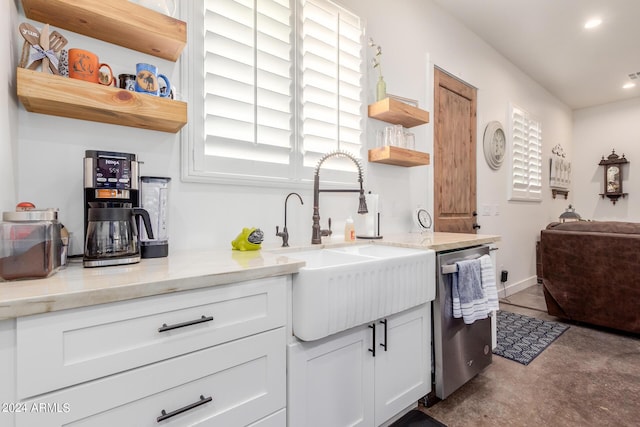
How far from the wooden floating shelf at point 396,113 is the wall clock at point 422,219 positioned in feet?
2.36

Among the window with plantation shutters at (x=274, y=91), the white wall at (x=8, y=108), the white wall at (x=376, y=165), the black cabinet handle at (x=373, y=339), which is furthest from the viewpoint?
the window with plantation shutters at (x=274, y=91)

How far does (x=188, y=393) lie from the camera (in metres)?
0.85

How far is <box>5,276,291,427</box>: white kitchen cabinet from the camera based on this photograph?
66 cm

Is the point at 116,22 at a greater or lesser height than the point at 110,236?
greater

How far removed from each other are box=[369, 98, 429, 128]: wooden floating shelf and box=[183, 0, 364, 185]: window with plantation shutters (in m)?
0.12

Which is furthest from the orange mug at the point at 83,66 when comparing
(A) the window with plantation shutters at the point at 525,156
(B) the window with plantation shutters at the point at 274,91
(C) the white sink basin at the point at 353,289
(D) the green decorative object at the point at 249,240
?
(A) the window with plantation shutters at the point at 525,156

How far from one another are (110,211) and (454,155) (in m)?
3.00

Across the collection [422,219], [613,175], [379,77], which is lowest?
[422,219]

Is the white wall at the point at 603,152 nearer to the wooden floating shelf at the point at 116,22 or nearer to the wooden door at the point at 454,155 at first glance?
the wooden door at the point at 454,155

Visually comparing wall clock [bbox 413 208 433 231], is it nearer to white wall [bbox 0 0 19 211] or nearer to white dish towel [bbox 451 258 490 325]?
white dish towel [bbox 451 258 490 325]

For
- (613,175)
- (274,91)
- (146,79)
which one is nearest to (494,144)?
(274,91)

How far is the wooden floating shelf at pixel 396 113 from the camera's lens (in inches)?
83.4

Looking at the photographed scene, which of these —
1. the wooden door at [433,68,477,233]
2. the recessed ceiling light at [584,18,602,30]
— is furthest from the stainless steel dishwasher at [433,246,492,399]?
the recessed ceiling light at [584,18,602,30]

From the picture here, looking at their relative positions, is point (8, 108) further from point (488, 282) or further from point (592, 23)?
point (592, 23)
